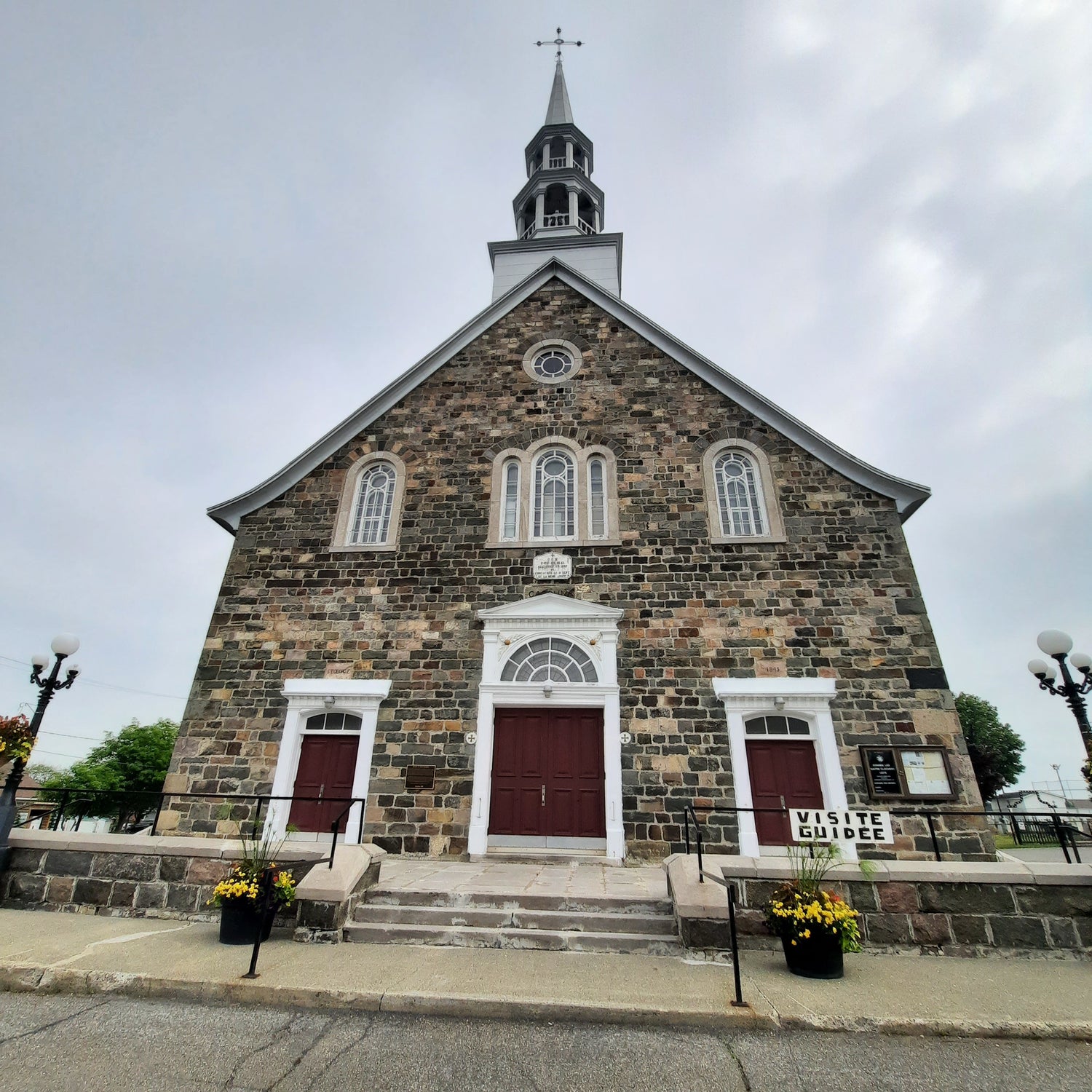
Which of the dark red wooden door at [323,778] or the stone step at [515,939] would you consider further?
Answer: the dark red wooden door at [323,778]

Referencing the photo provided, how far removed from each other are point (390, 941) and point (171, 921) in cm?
255

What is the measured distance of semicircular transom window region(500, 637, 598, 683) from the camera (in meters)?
10.2

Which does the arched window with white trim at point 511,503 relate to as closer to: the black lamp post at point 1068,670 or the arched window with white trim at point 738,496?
the arched window with white trim at point 738,496

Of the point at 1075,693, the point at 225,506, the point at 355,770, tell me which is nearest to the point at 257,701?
the point at 355,770

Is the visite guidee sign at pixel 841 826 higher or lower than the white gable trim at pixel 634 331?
lower

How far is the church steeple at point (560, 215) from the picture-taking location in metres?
16.3

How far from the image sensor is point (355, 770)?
32.0 feet

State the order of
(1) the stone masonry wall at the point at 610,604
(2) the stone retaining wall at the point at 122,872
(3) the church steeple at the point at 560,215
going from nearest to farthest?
(2) the stone retaining wall at the point at 122,872
(1) the stone masonry wall at the point at 610,604
(3) the church steeple at the point at 560,215

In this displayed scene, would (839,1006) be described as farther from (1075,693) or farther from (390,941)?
(1075,693)

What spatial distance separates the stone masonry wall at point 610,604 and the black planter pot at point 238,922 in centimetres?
382

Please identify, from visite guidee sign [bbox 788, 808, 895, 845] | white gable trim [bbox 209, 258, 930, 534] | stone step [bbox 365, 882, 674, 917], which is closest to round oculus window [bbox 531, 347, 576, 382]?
white gable trim [bbox 209, 258, 930, 534]

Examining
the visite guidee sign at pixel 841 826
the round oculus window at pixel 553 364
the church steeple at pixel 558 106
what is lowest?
the visite guidee sign at pixel 841 826

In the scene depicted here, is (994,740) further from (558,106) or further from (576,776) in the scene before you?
(558,106)

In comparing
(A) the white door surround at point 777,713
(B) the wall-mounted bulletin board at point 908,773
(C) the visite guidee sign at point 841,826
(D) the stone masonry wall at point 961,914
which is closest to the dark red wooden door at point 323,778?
(A) the white door surround at point 777,713
